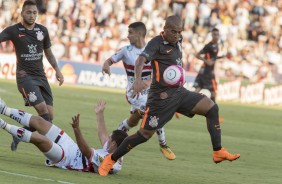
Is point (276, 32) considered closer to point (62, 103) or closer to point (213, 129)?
point (62, 103)

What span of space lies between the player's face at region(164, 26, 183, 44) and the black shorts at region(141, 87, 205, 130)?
0.72 m

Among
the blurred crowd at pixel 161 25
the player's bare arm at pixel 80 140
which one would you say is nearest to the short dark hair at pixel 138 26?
the player's bare arm at pixel 80 140

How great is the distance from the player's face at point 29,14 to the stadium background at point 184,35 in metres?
23.2

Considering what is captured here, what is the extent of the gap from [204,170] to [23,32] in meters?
3.69

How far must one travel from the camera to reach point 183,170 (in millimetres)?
13625

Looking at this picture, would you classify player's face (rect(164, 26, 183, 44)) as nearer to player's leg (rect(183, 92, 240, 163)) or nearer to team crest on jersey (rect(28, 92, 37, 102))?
player's leg (rect(183, 92, 240, 163))

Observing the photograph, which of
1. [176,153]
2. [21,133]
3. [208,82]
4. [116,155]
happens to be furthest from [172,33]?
[208,82]

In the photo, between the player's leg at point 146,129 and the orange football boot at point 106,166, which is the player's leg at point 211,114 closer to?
the player's leg at point 146,129

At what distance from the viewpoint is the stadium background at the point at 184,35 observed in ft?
124

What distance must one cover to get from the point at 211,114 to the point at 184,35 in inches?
1099

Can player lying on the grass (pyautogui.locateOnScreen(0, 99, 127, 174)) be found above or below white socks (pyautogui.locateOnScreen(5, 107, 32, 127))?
below

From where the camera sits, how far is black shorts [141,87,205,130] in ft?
40.1

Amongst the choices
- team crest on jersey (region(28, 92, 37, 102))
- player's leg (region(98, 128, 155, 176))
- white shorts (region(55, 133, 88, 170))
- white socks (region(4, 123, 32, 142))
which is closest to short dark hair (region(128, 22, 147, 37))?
team crest on jersey (region(28, 92, 37, 102))

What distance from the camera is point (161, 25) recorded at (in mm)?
40594
